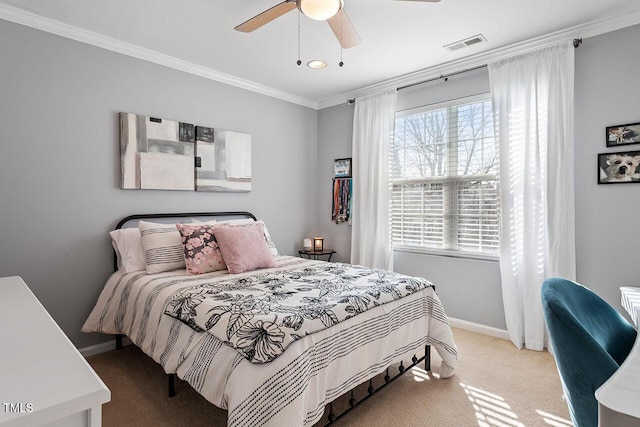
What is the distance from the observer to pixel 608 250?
2.65m

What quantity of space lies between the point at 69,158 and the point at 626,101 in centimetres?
433

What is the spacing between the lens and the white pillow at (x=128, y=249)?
2.79 meters

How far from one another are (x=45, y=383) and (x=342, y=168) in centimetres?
396

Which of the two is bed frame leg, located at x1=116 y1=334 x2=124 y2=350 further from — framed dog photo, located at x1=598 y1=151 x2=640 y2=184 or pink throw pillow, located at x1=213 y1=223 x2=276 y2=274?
framed dog photo, located at x1=598 y1=151 x2=640 y2=184

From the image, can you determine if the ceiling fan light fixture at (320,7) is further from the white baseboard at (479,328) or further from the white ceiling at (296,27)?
the white baseboard at (479,328)

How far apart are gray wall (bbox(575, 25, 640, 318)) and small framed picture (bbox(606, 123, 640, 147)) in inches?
1.5

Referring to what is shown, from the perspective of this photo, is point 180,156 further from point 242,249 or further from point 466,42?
point 466,42

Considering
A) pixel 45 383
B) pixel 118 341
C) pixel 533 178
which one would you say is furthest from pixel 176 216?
pixel 533 178

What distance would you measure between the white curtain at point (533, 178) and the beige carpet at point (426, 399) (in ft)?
1.71

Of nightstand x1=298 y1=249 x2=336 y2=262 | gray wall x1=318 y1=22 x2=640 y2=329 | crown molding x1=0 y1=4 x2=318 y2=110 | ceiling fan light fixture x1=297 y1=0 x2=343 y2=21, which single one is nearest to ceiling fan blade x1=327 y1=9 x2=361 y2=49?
ceiling fan light fixture x1=297 y1=0 x2=343 y2=21

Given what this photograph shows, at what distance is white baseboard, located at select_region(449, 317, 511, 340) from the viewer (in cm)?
320

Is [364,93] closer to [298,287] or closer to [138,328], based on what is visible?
[298,287]

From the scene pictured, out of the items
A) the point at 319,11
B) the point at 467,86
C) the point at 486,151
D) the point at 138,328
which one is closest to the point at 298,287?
the point at 138,328

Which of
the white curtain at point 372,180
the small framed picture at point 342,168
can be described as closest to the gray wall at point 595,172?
the white curtain at point 372,180
